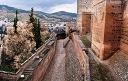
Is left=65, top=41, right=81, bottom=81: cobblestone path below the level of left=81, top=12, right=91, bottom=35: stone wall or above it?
below

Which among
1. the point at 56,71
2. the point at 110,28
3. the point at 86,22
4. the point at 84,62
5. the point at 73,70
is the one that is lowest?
the point at 56,71

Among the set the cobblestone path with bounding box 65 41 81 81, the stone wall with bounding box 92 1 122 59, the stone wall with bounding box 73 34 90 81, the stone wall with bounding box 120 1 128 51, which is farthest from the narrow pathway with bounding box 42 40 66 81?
the stone wall with bounding box 120 1 128 51

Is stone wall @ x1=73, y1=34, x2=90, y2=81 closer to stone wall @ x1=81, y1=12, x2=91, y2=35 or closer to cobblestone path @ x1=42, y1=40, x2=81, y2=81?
cobblestone path @ x1=42, y1=40, x2=81, y2=81

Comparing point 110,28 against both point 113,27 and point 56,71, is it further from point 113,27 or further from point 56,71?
point 56,71

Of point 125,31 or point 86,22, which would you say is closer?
point 125,31

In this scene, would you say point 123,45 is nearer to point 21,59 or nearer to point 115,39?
point 115,39

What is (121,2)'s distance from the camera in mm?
8445

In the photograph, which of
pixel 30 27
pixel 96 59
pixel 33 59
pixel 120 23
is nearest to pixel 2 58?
pixel 30 27

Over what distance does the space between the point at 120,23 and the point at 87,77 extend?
118 inches

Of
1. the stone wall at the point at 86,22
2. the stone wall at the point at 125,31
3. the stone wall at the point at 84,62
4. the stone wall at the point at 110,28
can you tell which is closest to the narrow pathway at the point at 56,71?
the stone wall at the point at 84,62

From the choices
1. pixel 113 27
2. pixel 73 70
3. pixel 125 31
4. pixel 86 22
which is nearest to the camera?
pixel 125 31

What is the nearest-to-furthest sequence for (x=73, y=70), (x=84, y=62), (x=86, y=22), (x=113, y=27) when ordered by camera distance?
(x=113, y=27), (x=84, y=62), (x=73, y=70), (x=86, y=22)

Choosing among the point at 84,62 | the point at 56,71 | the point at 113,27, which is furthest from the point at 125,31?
the point at 56,71

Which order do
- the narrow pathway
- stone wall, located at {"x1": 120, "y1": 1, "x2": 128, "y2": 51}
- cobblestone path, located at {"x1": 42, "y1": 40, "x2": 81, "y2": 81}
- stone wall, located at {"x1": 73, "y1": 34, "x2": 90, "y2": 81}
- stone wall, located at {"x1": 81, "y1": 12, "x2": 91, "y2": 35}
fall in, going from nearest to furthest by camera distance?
stone wall, located at {"x1": 73, "y1": 34, "x2": 90, "y2": 81} → stone wall, located at {"x1": 120, "y1": 1, "x2": 128, "y2": 51} → cobblestone path, located at {"x1": 42, "y1": 40, "x2": 81, "y2": 81} → the narrow pathway → stone wall, located at {"x1": 81, "y1": 12, "x2": 91, "y2": 35}
